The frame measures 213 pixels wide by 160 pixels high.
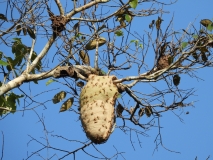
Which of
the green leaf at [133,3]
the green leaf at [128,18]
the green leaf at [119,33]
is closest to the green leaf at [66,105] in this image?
the green leaf at [119,33]

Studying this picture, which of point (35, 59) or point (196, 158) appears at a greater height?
point (35, 59)

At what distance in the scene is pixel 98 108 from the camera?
324 cm

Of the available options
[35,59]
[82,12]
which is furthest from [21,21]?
[82,12]

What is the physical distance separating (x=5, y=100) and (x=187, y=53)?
58.6 inches

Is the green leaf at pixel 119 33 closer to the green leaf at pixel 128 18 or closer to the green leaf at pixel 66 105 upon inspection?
the green leaf at pixel 128 18

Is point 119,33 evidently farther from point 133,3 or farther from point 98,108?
point 98,108

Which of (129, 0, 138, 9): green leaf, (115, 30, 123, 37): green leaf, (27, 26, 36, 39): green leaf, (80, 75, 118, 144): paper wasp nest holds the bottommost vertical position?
(80, 75, 118, 144): paper wasp nest

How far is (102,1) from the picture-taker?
3.86 m

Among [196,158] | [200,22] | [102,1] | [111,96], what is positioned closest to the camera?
[196,158]

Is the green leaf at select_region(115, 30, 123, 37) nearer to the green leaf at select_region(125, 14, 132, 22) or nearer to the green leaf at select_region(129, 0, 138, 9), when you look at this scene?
the green leaf at select_region(125, 14, 132, 22)

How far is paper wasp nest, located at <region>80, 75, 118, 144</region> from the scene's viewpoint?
10.5 feet

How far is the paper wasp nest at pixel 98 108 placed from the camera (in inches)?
126

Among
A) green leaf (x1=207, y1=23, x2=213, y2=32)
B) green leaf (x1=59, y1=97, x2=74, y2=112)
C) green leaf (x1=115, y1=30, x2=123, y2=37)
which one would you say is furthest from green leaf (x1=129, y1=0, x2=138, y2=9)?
green leaf (x1=59, y1=97, x2=74, y2=112)

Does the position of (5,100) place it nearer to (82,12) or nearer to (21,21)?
(21,21)
